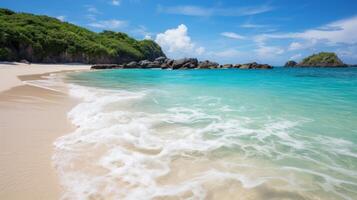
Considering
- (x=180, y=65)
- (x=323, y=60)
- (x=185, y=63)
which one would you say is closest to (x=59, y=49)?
(x=180, y=65)

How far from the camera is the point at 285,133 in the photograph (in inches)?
253

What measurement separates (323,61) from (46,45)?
107 meters

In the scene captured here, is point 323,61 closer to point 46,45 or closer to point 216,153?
point 46,45

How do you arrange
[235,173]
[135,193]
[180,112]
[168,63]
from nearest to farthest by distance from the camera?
[135,193], [235,173], [180,112], [168,63]

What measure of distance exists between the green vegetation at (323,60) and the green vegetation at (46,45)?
7992 centimetres

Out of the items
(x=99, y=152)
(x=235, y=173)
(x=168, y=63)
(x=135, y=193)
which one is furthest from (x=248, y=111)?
(x=168, y=63)

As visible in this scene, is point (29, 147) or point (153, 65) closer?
point (29, 147)

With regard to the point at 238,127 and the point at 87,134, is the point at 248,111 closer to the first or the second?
the point at 238,127

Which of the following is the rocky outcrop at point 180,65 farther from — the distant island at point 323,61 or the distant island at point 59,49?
the distant island at point 323,61

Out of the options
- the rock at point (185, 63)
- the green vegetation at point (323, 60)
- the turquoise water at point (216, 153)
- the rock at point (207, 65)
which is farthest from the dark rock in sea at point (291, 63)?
the turquoise water at point (216, 153)

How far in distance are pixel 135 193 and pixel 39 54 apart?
63535 mm

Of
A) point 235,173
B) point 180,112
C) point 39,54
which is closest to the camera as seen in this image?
point 235,173

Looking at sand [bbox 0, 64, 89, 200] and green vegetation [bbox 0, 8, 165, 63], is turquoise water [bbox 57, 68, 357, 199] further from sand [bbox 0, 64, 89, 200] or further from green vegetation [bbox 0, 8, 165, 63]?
green vegetation [bbox 0, 8, 165, 63]

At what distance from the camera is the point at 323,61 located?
10356cm
